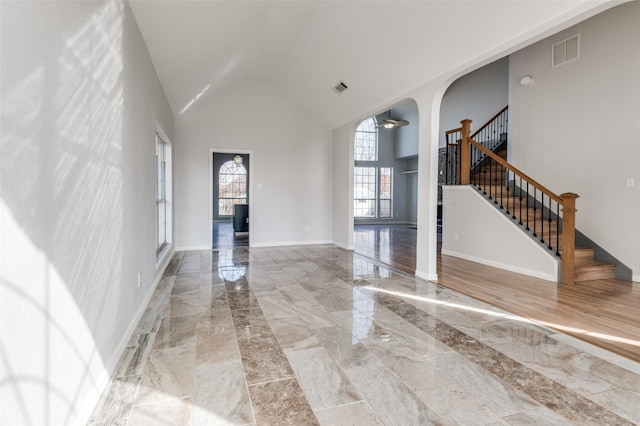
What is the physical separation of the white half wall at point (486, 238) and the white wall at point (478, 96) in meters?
3.33

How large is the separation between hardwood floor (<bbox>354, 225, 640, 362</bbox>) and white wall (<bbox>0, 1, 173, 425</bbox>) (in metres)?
3.27

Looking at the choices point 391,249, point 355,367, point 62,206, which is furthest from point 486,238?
point 62,206

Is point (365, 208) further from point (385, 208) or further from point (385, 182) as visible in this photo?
point (385, 182)

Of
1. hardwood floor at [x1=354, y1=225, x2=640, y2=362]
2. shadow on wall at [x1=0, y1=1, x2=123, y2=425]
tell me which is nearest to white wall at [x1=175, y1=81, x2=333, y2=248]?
hardwood floor at [x1=354, y1=225, x2=640, y2=362]

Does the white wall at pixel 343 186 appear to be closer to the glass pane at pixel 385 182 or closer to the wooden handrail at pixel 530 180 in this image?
the wooden handrail at pixel 530 180

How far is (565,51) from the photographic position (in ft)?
17.6

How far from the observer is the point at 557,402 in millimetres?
1812

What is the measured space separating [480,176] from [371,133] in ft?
21.6

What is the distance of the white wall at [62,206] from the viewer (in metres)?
1.07

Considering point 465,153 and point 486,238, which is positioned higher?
point 465,153

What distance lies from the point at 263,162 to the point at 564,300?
5467mm

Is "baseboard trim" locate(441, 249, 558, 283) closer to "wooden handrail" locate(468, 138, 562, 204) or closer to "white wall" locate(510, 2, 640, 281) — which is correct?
"wooden handrail" locate(468, 138, 562, 204)

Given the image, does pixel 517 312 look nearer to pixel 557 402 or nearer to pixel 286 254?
pixel 557 402

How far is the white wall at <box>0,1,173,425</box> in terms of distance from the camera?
3.50 feet
